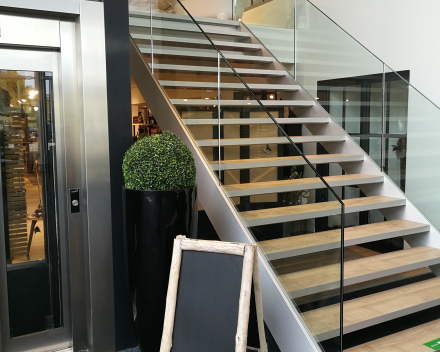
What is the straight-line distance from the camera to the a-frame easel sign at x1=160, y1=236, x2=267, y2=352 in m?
2.21

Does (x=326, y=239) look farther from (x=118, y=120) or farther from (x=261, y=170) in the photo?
(x=118, y=120)

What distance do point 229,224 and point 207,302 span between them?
1027 mm

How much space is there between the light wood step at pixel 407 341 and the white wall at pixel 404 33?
2.56m

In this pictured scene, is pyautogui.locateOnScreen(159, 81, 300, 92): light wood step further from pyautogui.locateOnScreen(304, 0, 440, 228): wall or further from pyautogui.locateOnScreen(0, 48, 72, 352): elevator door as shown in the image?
pyautogui.locateOnScreen(0, 48, 72, 352): elevator door

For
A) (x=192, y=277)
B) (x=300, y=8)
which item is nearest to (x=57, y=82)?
(x=192, y=277)

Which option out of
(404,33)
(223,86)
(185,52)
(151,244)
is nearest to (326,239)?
(151,244)

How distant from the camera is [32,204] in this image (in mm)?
2893

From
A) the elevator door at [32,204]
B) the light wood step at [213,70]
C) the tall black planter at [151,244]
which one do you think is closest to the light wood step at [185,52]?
the light wood step at [213,70]

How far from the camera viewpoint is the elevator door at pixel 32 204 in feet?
9.20

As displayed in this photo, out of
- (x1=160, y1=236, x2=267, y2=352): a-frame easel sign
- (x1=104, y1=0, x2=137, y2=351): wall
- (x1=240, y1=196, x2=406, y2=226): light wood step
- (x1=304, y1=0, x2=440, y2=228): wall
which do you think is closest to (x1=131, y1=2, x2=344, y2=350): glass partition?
(x1=240, y1=196, x2=406, y2=226): light wood step

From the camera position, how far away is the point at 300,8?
5652mm

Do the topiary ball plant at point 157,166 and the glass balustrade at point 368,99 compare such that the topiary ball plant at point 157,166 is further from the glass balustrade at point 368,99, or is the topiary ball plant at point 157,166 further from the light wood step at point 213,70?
the glass balustrade at point 368,99

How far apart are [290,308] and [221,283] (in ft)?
2.11


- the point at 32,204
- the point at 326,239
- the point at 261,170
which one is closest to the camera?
the point at 326,239
